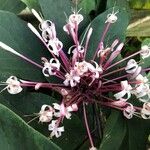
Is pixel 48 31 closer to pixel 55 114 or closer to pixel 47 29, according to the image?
pixel 47 29

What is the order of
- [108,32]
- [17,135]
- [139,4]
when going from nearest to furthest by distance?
[17,135] < [108,32] < [139,4]

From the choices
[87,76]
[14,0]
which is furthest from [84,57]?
[14,0]

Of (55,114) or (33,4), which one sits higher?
(33,4)

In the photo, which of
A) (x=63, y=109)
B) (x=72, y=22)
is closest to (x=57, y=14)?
(x=72, y=22)

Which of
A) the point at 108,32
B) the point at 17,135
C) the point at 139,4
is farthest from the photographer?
the point at 139,4

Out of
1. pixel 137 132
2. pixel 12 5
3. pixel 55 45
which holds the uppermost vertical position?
pixel 12 5

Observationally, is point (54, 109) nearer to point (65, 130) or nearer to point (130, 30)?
point (65, 130)
